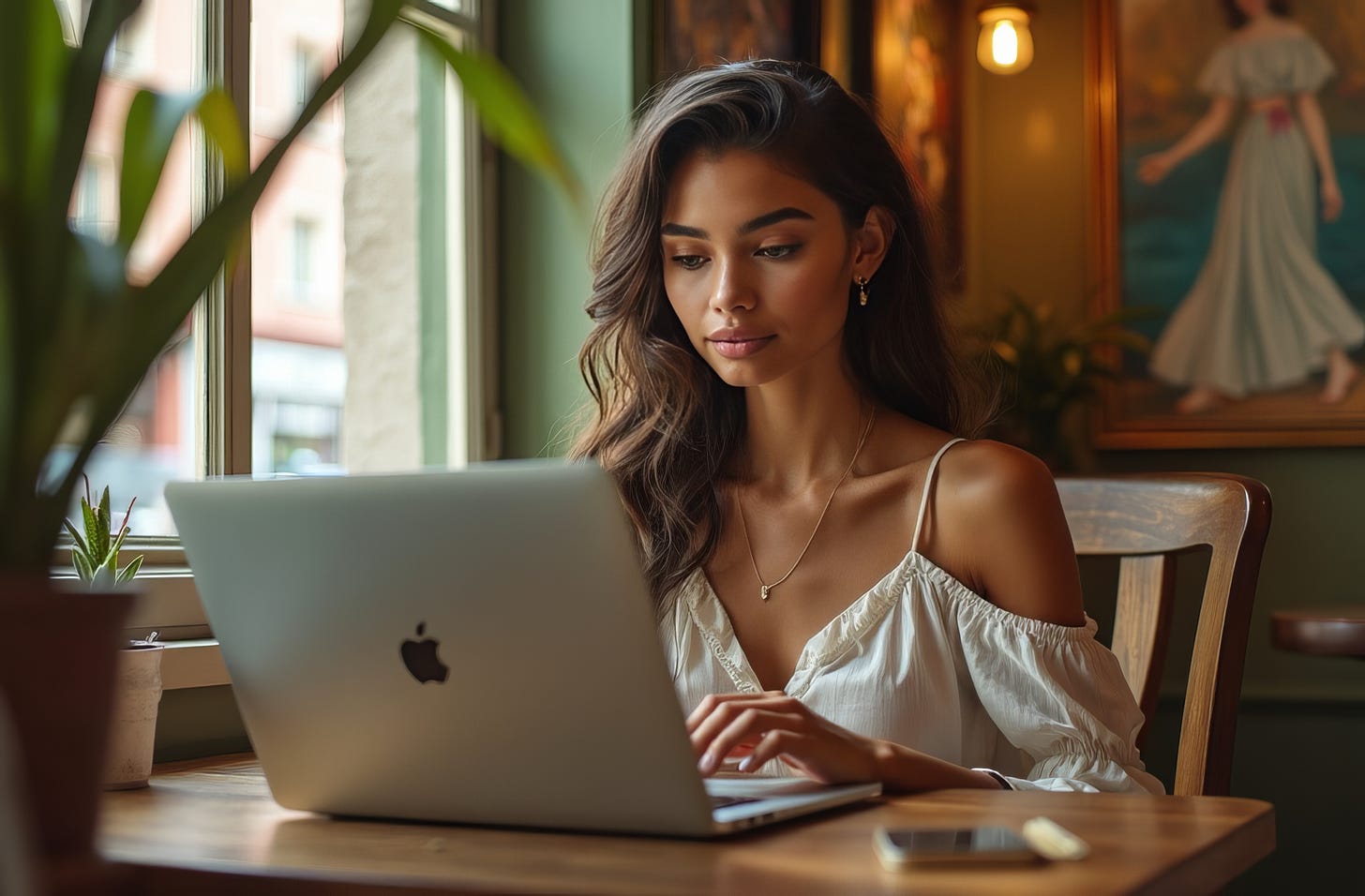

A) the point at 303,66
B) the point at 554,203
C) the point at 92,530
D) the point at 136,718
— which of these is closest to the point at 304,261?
the point at 303,66

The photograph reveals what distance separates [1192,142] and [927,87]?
745 mm

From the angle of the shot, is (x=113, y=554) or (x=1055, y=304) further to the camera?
(x=1055, y=304)

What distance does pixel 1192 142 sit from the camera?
152 inches

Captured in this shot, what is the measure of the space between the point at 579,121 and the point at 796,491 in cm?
89

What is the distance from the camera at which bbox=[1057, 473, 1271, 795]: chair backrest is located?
1.50 metres

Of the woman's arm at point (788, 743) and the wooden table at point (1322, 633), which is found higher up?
the woman's arm at point (788, 743)

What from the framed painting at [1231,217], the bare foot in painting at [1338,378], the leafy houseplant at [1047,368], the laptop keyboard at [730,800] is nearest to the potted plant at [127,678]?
the laptop keyboard at [730,800]

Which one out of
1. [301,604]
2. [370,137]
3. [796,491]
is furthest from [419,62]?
[301,604]

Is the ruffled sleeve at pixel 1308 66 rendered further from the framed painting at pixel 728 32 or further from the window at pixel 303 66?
the window at pixel 303 66

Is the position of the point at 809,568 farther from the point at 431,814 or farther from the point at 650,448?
the point at 431,814

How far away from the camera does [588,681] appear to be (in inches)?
33.1

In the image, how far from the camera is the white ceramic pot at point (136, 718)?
1.22m

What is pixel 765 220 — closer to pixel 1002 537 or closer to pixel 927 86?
pixel 1002 537

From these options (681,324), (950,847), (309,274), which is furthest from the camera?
(309,274)
